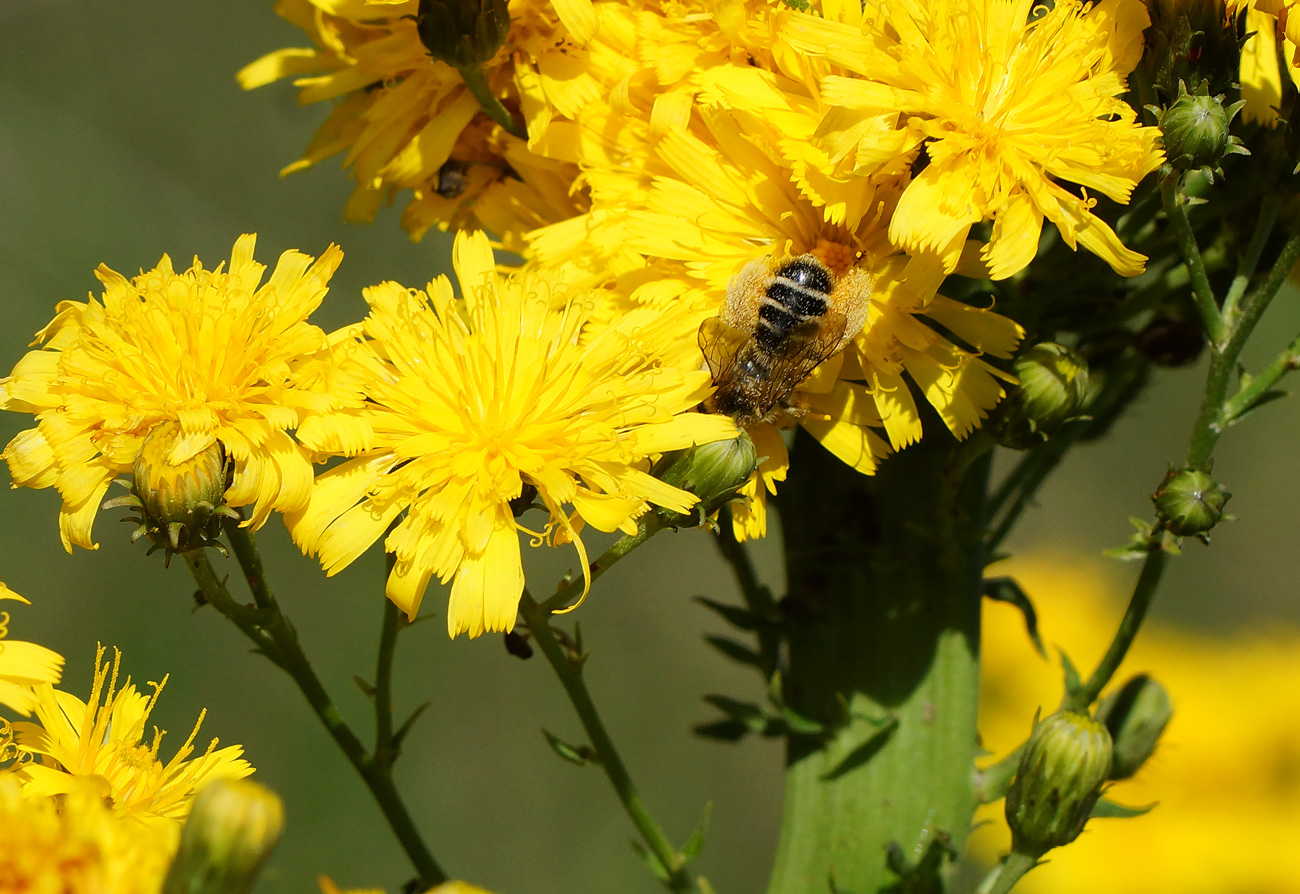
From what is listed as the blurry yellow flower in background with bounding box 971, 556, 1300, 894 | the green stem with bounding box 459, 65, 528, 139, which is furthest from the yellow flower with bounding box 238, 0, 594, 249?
the blurry yellow flower in background with bounding box 971, 556, 1300, 894

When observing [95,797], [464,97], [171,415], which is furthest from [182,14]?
[95,797]

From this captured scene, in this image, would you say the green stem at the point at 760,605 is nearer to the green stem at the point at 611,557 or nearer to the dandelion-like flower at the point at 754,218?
the dandelion-like flower at the point at 754,218

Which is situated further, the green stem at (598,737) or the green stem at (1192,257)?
the green stem at (598,737)

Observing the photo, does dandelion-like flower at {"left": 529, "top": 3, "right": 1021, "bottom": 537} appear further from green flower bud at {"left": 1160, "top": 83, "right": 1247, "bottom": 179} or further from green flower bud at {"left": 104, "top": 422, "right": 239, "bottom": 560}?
green flower bud at {"left": 104, "top": 422, "right": 239, "bottom": 560}

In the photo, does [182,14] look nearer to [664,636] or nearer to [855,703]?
[664,636]

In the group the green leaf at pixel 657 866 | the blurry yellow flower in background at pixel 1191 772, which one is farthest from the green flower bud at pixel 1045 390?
the blurry yellow flower in background at pixel 1191 772

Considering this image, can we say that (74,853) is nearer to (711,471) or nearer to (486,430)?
(486,430)

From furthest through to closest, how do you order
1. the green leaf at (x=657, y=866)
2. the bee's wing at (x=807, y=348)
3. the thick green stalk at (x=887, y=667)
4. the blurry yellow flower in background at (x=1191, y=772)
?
the blurry yellow flower in background at (x=1191, y=772)
the thick green stalk at (x=887, y=667)
the green leaf at (x=657, y=866)
the bee's wing at (x=807, y=348)
